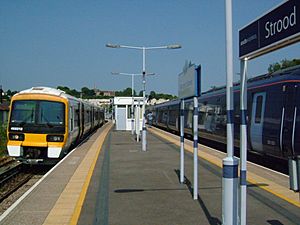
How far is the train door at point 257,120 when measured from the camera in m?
14.2

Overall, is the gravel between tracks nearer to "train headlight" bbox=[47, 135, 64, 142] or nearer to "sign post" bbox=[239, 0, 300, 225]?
"train headlight" bbox=[47, 135, 64, 142]

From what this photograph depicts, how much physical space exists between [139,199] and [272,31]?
5.04m

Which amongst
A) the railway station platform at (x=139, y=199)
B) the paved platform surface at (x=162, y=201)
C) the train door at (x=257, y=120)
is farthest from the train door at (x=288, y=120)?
the paved platform surface at (x=162, y=201)

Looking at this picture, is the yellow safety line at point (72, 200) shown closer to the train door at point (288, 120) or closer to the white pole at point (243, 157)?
the white pole at point (243, 157)

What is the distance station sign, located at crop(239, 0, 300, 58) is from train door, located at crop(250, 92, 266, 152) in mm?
9095

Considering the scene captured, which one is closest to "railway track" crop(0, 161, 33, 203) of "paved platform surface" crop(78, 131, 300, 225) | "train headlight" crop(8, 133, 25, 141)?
"train headlight" crop(8, 133, 25, 141)

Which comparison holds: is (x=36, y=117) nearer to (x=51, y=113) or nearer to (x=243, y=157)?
(x=51, y=113)

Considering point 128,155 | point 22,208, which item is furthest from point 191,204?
point 128,155

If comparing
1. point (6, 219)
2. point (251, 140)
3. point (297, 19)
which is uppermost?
point (297, 19)

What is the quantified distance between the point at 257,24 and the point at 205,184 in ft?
→ 19.5

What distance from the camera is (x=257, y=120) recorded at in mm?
14609

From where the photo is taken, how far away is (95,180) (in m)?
11.0

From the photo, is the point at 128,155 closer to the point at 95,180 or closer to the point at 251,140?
the point at 251,140

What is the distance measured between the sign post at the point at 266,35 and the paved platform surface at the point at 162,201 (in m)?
2.11
